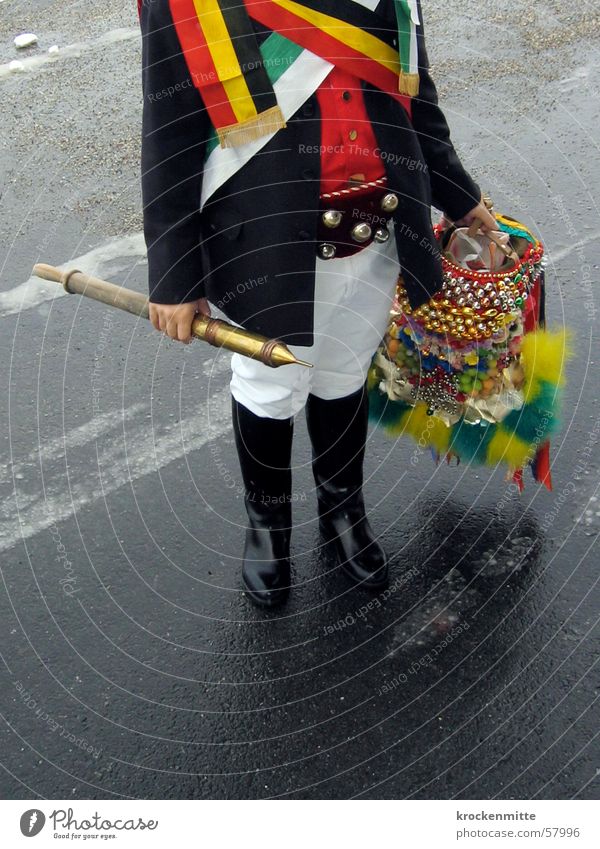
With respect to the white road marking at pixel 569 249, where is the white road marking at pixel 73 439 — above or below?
above

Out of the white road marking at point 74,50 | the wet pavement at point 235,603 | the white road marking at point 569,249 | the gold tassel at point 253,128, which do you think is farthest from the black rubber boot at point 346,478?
the white road marking at point 74,50

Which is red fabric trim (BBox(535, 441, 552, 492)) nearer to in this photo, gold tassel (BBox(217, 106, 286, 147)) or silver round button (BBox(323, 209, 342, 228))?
silver round button (BBox(323, 209, 342, 228))

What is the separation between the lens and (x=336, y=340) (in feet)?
7.56

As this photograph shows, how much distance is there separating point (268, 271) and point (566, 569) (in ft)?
3.76

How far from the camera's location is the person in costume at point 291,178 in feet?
6.06

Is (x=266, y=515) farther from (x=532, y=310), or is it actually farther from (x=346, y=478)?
(x=532, y=310)

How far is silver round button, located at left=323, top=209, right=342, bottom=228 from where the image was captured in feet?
6.50

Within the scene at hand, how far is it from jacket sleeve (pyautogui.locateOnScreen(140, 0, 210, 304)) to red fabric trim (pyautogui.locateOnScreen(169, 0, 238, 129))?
0.05 feet

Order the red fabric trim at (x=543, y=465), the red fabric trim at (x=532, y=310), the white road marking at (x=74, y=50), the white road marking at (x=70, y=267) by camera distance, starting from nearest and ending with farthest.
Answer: the red fabric trim at (x=532, y=310) < the red fabric trim at (x=543, y=465) < the white road marking at (x=70, y=267) < the white road marking at (x=74, y=50)

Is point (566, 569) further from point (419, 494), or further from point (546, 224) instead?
point (546, 224)

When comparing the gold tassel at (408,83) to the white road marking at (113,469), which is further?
the white road marking at (113,469)

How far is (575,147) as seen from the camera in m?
4.48

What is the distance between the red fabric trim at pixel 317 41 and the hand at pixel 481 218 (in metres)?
0.49

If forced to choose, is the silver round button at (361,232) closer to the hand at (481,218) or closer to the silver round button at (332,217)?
the silver round button at (332,217)
